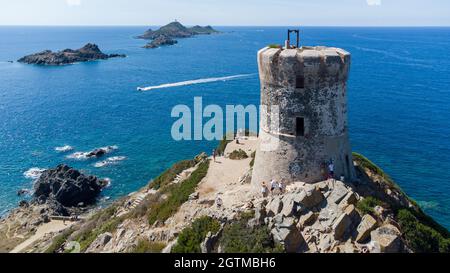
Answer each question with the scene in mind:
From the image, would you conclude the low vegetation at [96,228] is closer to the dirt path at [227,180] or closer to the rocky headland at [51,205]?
the dirt path at [227,180]

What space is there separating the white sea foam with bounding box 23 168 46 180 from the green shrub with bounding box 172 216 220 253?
39011 mm

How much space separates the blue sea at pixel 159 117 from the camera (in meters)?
52.5

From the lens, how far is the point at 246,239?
19.6 meters

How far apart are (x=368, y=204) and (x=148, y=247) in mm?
12713

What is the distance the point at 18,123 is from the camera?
74.6m

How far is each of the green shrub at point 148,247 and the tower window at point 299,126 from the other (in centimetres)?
1041

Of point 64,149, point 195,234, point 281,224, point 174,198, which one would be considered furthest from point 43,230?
point 281,224

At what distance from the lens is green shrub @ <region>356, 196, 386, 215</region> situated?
781 inches

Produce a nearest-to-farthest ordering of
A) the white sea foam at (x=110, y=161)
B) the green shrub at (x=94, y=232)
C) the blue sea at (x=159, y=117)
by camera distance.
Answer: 1. the green shrub at (x=94, y=232)
2. the blue sea at (x=159, y=117)
3. the white sea foam at (x=110, y=161)

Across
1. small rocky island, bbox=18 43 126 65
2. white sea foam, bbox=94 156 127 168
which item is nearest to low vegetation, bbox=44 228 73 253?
white sea foam, bbox=94 156 127 168

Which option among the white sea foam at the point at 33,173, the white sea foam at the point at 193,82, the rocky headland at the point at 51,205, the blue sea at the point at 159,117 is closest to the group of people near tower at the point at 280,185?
the blue sea at the point at 159,117

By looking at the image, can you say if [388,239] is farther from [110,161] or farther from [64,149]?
[64,149]

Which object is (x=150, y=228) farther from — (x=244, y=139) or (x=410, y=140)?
(x=410, y=140)
